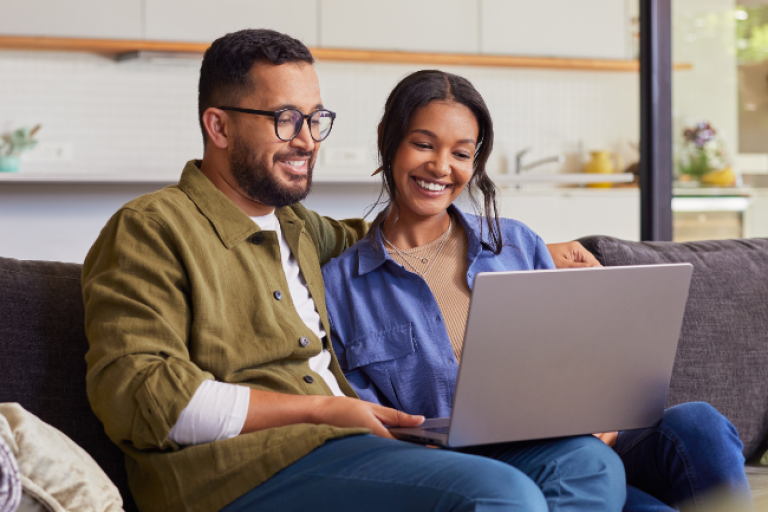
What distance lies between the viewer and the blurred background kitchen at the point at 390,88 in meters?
4.11

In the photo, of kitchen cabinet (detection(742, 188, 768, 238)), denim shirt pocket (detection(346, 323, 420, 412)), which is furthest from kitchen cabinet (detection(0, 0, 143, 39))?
kitchen cabinet (detection(742, 188, 768, 238))

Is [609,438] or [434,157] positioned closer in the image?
[609,438]

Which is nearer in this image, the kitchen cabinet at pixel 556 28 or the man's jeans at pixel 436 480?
the man's jeans at pixel 436 480

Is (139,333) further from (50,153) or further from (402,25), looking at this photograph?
(402,25)

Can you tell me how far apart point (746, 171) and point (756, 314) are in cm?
398

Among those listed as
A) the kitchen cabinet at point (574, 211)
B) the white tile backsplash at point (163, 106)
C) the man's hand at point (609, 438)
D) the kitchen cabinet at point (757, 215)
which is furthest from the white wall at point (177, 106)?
the man's hand at point (609, 438)

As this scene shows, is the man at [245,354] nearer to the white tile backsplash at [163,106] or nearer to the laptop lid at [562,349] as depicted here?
the laptop lid at [562,349]

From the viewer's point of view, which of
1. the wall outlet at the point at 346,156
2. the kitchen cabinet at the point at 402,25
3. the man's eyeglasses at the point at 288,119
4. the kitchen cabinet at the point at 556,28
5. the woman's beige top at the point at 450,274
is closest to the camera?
the man's eyeglasses at the point at 288,119

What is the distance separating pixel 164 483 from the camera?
1.27 meters

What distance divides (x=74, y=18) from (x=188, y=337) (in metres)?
3.62

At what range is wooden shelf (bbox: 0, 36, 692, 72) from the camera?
438cm

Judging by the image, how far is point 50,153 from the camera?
14.9ft

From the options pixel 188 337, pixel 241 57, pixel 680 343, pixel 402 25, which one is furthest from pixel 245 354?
pixel 402 25

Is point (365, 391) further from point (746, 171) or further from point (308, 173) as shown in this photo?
point (746, 171)
